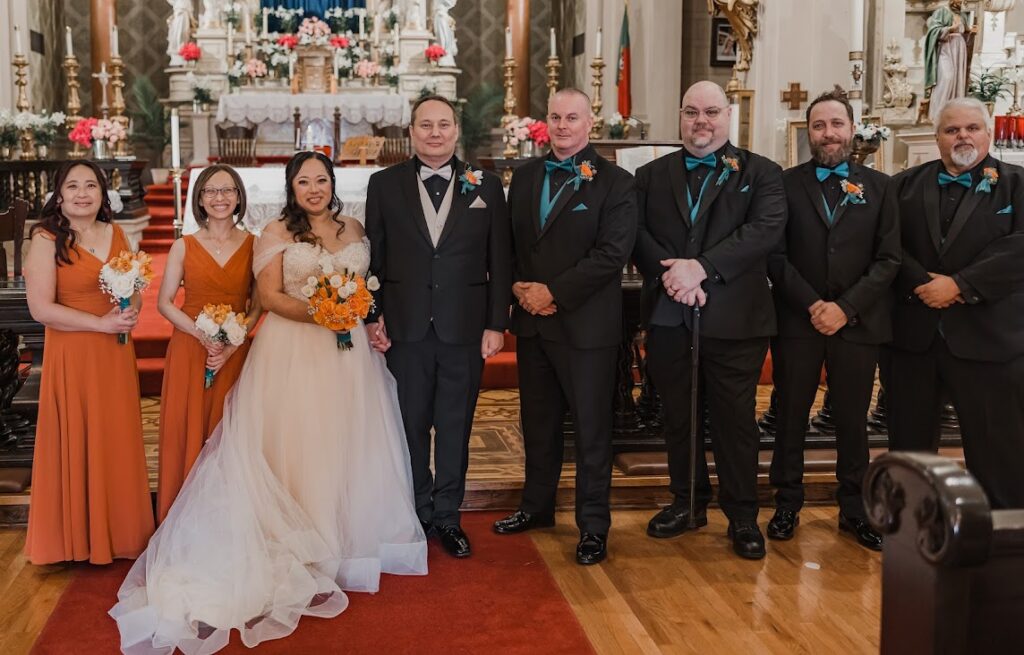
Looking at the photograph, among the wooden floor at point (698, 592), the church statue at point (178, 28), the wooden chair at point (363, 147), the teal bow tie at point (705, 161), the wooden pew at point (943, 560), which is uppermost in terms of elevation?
the church statue at point (178, 28)

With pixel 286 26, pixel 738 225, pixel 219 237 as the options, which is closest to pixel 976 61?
pixel 738 225

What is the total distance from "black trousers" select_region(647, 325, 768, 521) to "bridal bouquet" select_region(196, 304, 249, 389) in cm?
163

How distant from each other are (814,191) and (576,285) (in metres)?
1.06

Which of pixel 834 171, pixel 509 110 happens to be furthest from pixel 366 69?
pixel 834 171

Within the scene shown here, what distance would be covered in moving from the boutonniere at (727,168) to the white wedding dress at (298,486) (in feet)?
4.57

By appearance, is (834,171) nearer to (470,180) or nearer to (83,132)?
(470,180)

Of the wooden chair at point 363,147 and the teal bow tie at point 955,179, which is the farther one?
the wooden chair at point 363,147

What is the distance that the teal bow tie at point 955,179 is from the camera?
13.8ft

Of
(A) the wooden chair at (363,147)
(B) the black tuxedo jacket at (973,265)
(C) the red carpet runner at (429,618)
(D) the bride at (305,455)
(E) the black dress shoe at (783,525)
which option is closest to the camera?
(C) the red carpet runner at (429,618)

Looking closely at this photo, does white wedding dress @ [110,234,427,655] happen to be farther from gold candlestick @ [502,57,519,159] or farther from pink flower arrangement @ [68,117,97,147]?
pink flower arrangement @ [68,117,97,147]

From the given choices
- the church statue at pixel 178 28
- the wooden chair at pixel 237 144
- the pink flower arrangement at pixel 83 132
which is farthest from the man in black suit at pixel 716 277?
the church statue at pixel 178 28

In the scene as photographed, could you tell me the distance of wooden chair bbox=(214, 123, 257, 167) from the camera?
1431 centimetres

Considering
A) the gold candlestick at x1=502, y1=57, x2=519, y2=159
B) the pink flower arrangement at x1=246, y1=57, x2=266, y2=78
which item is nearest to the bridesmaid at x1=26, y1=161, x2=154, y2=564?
the gold candlestick at x1=502, y1=57, x2=519, y2=159

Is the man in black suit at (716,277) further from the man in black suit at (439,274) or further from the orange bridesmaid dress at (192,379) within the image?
the orange bridesmaid dress at (192,379)
